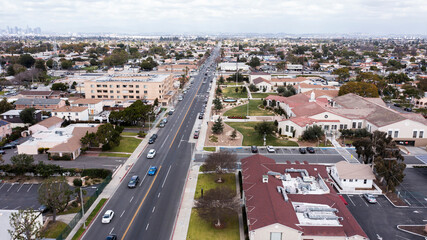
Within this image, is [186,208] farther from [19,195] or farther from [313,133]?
[313,133]

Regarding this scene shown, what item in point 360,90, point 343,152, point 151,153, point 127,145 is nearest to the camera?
point 151,153

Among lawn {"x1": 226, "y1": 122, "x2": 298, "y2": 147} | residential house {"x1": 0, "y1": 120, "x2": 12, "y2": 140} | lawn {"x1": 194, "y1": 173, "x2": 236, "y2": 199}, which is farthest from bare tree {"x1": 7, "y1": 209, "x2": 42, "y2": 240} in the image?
residential house {"x1": 0, "y1": 120, "x2": 12, "y2": 140}

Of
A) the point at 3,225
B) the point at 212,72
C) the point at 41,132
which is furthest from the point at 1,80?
the point at 3,225

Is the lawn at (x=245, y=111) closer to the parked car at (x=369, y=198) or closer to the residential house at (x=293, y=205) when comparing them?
the residential house at (x=293, y=205)

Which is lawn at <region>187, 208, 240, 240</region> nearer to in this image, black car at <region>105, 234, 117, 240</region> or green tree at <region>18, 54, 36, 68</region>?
black car at <region>105, 234, 117, 240</region>

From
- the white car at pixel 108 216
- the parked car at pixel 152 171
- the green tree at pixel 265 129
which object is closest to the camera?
the white car at pixel 108 216

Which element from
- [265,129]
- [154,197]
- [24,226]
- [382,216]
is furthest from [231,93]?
[24,226]

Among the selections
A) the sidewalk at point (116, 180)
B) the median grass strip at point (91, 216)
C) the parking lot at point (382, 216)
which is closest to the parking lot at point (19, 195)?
the sidewalk at point (116, 180)
